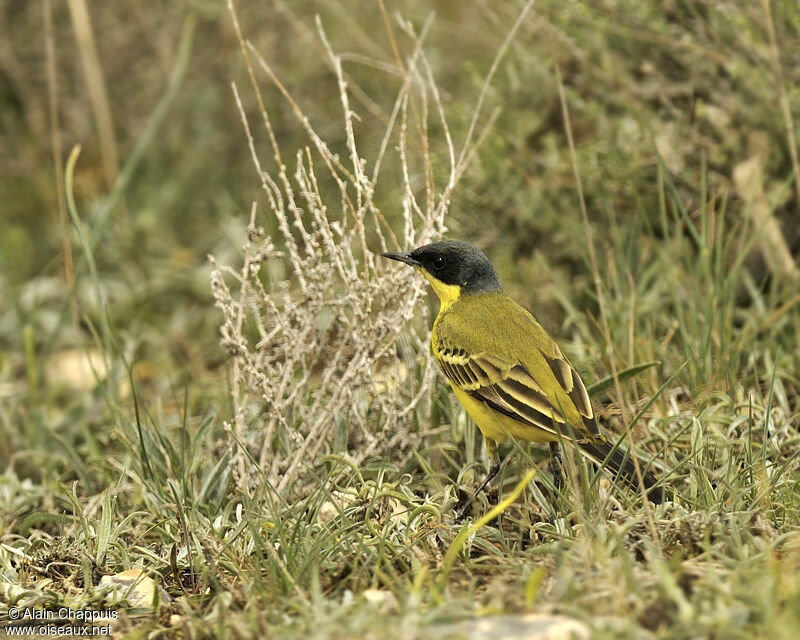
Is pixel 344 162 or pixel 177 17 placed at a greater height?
pixel 177 17

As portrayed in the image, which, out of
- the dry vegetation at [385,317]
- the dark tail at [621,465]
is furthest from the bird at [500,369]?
the dry vegetation at [385,317]

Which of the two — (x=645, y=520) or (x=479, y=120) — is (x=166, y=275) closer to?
(x=479, y=120)

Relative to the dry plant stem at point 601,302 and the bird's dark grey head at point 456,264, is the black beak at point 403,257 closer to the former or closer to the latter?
the bird's dark grey head at point 456,264

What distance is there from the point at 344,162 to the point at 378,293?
7.27 ft

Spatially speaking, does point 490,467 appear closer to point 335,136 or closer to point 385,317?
point 385,317

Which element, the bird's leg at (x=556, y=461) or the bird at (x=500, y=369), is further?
the bird's leg at (x=556, y=461)

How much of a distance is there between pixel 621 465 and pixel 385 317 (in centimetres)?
116

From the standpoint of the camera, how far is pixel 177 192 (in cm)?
736

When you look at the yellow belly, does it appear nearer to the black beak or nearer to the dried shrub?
the dried shrub

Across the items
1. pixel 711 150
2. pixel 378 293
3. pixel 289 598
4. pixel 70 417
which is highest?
pixel 711 150

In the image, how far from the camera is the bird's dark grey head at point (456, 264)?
423 centimetres

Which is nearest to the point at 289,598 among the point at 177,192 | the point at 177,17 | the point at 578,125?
the point at 578,125

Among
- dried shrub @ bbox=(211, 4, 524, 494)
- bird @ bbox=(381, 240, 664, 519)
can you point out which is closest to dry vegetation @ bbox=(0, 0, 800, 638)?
dried shrub @ bbox=(211, 4, 524, 494)

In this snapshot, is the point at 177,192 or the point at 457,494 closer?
the point at 457,494
